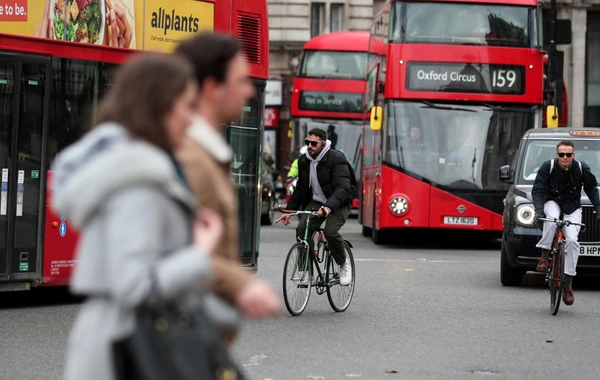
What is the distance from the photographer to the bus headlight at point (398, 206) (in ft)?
67.9

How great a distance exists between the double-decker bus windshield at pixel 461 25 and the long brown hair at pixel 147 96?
1777cm

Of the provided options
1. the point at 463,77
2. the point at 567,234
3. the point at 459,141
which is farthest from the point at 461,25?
the point at 567,234

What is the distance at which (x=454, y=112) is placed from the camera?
2088 cm

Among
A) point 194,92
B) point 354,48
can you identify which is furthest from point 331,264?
point 354,48

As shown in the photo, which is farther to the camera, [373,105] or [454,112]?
[373,105]

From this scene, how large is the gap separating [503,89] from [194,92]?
1794cm

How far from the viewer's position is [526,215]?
47.2 ft

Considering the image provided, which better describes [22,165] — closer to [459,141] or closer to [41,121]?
[41,121]

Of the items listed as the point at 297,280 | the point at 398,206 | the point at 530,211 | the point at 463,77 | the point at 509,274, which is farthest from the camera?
the point at 463,77

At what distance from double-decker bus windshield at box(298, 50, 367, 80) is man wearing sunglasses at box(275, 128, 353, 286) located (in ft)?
67.0

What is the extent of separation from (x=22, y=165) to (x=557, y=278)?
16.4 feet

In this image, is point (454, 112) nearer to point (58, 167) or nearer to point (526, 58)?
point (526, 58)

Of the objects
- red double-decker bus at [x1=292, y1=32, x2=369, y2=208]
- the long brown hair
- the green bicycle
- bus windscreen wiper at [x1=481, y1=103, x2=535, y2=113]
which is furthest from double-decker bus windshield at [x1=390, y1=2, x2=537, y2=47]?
the long brown hair

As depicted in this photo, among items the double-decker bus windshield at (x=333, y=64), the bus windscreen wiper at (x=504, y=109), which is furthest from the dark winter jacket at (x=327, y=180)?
the double-decker bus windshield at (x=333, y=64)
